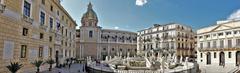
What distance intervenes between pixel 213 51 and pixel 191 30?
64.1 feet

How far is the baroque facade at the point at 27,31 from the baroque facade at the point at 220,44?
30.2m

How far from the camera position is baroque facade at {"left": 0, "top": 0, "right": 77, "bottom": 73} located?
15750 millimetres

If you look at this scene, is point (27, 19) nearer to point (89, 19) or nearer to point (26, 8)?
point (26, 8)

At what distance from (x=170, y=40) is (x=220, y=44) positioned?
16937mm

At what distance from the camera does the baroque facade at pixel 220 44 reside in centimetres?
4248

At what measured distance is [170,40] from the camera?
61.5 meters

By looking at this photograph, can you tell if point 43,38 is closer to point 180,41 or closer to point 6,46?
point 6,46

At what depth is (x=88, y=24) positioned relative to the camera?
65.3 meters

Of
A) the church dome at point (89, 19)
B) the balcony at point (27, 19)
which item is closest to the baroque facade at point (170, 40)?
the church dome at point (89, 19)

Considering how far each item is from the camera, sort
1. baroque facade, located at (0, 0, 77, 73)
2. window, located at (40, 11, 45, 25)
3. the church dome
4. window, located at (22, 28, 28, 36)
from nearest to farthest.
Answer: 1. baroque facade, located at (0, 0, 77, 73)
2. window, located at (22, 28, 28, 36)
3. window, located at (40, 11, 45, 25)
4. the church dome

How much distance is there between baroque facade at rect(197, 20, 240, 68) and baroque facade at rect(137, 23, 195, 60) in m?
8.38

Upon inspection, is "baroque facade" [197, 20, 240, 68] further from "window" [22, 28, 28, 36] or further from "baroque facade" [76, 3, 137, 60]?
"window" [22, 28, 28, 36]

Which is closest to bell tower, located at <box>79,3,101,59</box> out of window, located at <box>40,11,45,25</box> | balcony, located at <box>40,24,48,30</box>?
balcony, located at <box>40,24,48,30</box>

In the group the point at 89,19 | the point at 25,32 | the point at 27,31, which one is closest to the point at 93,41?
the point at 89,19
